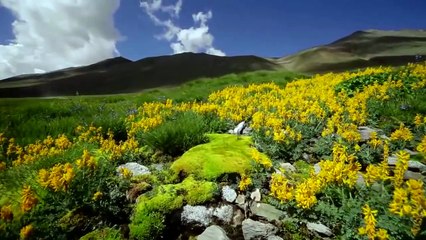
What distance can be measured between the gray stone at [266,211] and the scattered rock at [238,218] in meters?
0.19

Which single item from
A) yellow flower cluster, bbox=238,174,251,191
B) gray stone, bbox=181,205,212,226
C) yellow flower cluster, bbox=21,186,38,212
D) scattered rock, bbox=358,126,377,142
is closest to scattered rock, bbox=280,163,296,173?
yellow flower cluster, bbox=238,174,251,191

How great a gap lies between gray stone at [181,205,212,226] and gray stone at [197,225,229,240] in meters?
0.21

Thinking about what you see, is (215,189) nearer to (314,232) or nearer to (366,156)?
(314,232)

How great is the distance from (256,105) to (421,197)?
24.7 ft

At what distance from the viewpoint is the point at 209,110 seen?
1016 centimetres

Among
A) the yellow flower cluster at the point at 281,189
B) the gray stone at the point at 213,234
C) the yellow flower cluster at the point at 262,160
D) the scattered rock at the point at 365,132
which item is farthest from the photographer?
the scattered rock at the point at 365,132

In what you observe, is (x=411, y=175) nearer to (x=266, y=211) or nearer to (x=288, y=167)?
(x=288, y=167)

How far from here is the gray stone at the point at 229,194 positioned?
5519 millimetres

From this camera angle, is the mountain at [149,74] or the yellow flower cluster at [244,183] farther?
the mountain at [149,74]

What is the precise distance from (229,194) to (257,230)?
2.80ft

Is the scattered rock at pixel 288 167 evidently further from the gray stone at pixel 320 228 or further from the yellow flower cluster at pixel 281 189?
the gray stone at pixel 320 228

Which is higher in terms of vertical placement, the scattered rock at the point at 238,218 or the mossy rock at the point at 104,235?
the mossy rock at the point at 104,235

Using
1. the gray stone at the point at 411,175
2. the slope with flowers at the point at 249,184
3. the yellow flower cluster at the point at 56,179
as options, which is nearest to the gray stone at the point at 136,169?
the slope with flowers at the point at 249,184

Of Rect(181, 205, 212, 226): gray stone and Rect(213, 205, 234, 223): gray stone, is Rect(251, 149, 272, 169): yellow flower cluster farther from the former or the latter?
Rect(181, 205, 212, 226): gray stone
